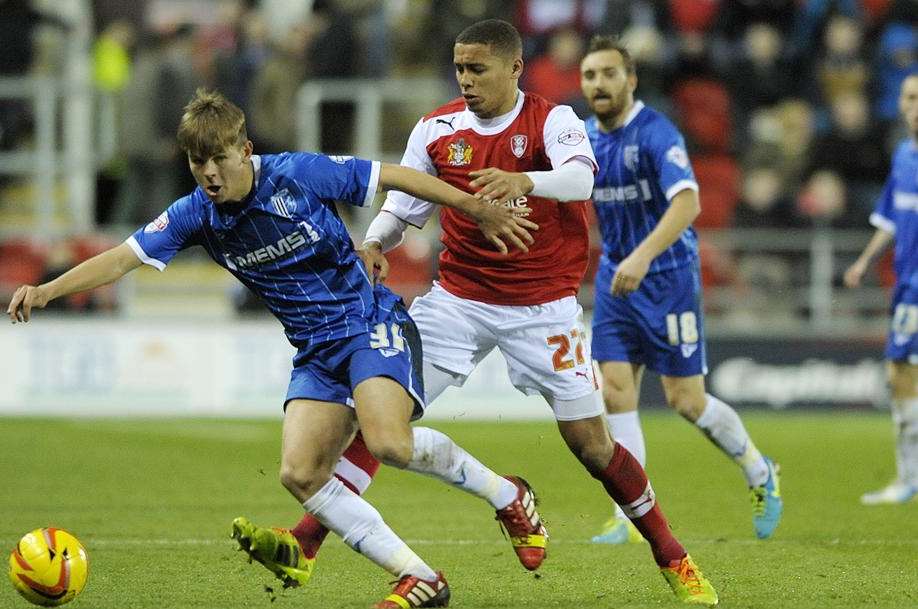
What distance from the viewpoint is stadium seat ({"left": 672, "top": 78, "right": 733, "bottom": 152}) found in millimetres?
15938

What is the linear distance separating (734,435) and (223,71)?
9778 millimetres

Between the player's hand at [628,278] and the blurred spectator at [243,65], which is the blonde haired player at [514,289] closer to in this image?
A: the player's hand at [628,278]

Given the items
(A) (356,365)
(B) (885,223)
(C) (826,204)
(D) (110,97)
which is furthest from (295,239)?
(D) (110,97)

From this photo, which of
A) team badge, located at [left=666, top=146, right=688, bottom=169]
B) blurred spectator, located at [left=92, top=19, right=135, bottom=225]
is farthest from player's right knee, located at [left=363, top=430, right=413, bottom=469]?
blurred spectator, located at [left=92, top=19, right=135, bottom=225]

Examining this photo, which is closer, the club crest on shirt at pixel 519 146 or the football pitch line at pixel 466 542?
the club crest on shirt at pixel 519 146

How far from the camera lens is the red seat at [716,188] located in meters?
15.8

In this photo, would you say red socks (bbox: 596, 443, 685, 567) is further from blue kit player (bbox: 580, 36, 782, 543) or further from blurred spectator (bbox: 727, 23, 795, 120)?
blurred spectator (bbox: 727, 23, 795, 120)

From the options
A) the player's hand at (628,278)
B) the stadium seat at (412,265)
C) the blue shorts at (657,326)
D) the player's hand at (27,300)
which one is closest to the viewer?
the player's hand at (27,300)

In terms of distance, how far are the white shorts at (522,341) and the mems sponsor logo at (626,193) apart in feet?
4.78

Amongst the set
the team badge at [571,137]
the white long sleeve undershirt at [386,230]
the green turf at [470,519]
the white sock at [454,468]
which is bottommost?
the green turf at [470,519]

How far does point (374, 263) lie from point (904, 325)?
4497mm

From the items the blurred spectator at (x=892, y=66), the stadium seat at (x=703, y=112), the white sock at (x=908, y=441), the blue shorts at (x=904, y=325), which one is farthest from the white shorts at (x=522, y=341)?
the blurred spectator at (x=892, y=66)

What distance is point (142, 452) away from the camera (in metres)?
12.0

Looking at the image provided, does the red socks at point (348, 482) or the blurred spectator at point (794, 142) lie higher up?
the blurred spectator at point (794, 142)
